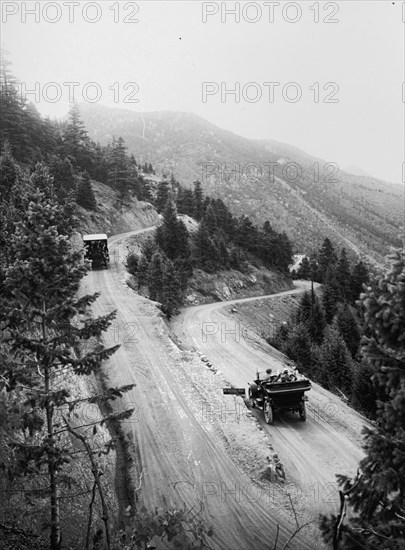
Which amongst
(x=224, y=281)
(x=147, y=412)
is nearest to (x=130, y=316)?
(x=147, y=412)

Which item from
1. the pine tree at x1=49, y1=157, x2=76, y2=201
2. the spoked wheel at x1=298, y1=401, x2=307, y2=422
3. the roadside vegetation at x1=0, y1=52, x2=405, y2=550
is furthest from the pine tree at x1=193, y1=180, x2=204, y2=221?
the spoked wheel at x1=298, y1=401, x2=307, y2=422

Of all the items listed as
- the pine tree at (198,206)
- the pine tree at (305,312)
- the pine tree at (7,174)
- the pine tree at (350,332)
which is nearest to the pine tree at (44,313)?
the pine tree at (7,174)

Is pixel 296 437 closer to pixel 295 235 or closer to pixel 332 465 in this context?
pixel 332 465

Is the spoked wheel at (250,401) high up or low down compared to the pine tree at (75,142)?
down

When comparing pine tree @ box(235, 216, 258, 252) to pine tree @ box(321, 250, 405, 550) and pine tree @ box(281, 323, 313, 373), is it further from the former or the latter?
pine tree @ box(321, 250, 405, 550)

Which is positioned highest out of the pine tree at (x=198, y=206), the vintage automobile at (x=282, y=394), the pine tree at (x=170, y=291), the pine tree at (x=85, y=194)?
the pine tree at (x=85, y=194)

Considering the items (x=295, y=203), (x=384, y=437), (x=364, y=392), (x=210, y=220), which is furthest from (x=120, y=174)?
(x=295, y=203)

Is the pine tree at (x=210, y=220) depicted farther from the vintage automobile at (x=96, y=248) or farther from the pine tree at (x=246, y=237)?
the vintage automobile at (x=96, y=248)
